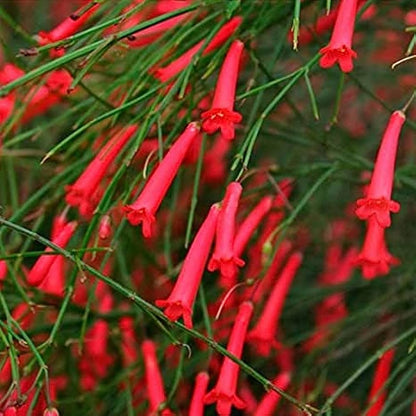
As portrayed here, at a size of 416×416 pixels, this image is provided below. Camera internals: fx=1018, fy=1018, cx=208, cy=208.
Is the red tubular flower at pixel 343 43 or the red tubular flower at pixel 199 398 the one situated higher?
the red tubular flower at pixel 343 43

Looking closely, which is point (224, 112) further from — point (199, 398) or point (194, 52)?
point (199, 398)

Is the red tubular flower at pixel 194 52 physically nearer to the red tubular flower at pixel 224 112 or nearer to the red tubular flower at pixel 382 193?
the red tubular flower at pixel 224 112

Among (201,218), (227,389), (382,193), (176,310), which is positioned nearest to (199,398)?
(227,389)

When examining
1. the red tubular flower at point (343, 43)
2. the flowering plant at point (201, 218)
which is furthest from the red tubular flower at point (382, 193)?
the red tubular flower at point (343, 43)

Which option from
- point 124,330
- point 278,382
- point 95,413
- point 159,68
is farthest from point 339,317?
point 159,68

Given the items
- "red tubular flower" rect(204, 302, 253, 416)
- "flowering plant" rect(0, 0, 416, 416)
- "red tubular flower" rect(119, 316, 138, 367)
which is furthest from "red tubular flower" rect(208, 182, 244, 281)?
"red tubular flower" rect(119, 316, 138, 367)

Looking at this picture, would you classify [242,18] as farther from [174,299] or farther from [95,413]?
[95,413]
